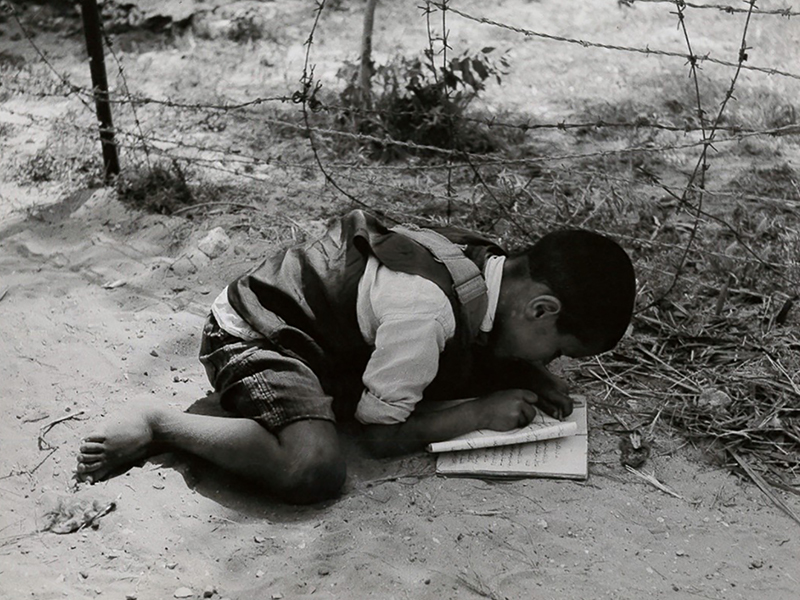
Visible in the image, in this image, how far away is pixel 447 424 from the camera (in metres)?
2.78

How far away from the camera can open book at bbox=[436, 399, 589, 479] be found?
8.83 ft

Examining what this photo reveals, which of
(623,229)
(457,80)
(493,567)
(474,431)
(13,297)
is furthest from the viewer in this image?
(457,80)

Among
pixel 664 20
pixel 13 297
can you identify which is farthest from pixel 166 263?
pixel 664 20

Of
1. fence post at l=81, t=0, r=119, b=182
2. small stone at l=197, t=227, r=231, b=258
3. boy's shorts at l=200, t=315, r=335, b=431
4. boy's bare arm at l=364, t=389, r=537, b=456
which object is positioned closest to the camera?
boy's shorts at l=200, t=315, r=335, b=431

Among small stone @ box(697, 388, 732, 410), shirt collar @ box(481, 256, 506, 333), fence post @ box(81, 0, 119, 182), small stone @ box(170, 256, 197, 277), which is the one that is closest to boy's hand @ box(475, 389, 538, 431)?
shirt collar @ box(481, 256, 506, 333)

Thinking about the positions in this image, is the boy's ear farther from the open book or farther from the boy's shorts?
the boy's shorts

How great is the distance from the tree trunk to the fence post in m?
1.23

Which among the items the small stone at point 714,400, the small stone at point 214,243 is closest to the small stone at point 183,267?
the small stone at point 214,243

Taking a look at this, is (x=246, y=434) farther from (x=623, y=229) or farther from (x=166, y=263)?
(x=623, y=229)

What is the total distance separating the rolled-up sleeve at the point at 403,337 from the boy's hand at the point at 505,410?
278 mm

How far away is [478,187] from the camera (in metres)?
4.21

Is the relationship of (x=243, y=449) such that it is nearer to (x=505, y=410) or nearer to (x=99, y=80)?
(x=505, y=410)

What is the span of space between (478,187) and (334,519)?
2076 millimetres

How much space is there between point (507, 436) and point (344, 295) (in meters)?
0.62
